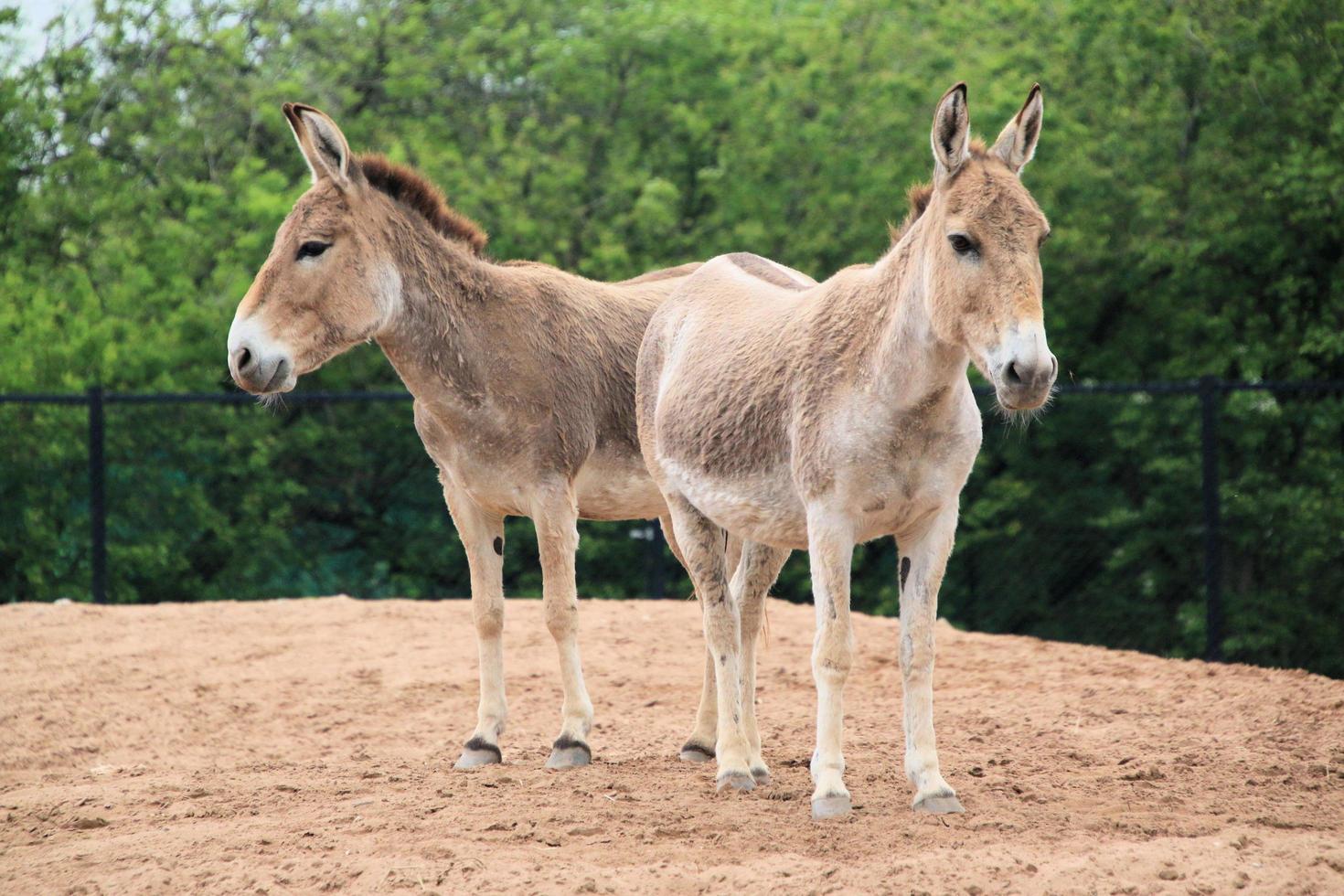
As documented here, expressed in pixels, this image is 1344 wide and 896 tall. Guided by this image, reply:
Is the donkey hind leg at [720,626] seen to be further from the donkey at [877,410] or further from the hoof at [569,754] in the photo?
the hoof at [569,754]

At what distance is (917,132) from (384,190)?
11244 millimetres

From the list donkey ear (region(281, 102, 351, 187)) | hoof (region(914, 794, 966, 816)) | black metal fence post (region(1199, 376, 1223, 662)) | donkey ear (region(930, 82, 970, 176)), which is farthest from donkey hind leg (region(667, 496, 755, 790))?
black metal fence post (region(1199, 376, 1223, 662))

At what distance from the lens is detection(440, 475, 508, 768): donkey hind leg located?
6.68m

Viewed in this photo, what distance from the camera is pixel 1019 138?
5035mm

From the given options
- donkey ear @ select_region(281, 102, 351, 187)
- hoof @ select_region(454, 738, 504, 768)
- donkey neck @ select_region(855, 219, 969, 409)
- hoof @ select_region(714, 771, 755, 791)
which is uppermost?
donkey ear @ select_region(281, 102, 351, 187)

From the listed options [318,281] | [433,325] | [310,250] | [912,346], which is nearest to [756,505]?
[912,346]

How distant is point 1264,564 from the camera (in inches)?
505

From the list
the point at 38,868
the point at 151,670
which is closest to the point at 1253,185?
the point at 151,670

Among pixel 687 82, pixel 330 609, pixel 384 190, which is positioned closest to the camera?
pixel 384 190

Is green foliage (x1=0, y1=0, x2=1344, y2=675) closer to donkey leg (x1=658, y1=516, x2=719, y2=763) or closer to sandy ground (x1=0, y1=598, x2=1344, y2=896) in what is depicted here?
sandy ground (x1=0, y1=598, x2=1344, y2=896)

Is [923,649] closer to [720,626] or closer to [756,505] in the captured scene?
[756,505]

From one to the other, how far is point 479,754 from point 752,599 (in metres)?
1.49

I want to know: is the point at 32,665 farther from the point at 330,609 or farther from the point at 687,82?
the point at 687,82

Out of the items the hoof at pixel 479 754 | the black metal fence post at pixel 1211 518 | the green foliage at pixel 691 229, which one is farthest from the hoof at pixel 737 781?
the green foliage at pixel 691 229
